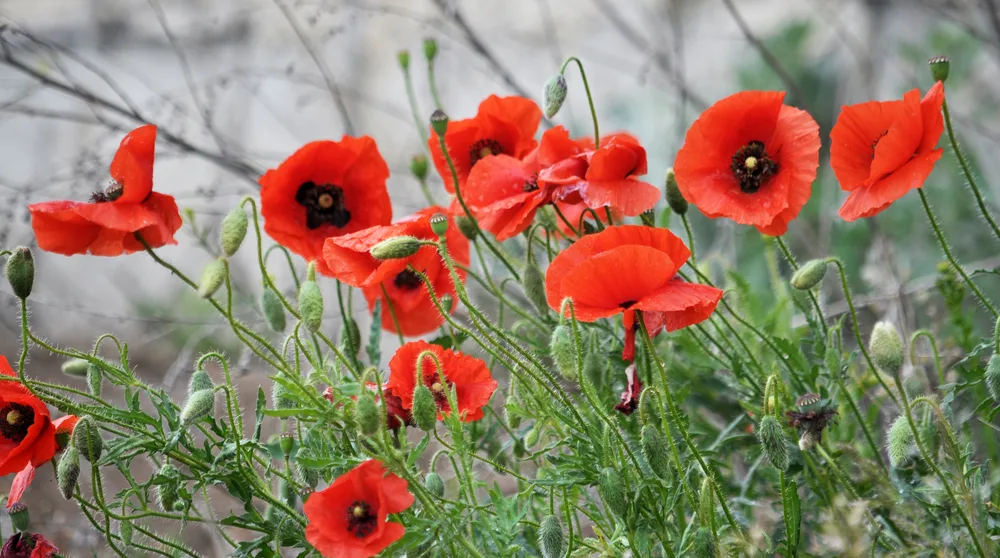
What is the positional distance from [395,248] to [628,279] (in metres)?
0.18

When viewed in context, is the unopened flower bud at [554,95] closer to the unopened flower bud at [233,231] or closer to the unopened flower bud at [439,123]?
the unopened flower bud at [439,123]

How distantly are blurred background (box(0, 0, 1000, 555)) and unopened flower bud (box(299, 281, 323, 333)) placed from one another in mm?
1007

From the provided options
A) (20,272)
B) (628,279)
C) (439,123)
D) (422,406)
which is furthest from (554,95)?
(20,272)

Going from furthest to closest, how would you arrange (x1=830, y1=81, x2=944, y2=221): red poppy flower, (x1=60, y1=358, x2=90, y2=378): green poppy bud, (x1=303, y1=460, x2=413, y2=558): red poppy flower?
(x1=60, y1=358, x2=90, y2=378): green poppy bud < (x1=830, y1=81, x2=944, y2=221): red poppy flower < (x1=303, y1=460, x2=413, y2=558): red poppy flower

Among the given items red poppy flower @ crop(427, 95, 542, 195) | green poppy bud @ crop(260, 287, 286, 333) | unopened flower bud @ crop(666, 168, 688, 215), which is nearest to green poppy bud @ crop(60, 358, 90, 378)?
green poppy bud @ crop(260, 287, 286, 333)

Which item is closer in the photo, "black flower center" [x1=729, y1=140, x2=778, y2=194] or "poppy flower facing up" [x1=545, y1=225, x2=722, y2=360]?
"poppy flower facing up" [x1=545, y1=225, x2=722, y2=360]

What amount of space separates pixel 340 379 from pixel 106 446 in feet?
0.65

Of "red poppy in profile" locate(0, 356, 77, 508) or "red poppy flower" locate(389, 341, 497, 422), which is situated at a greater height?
"red poppy flower" locate(389, 341, 497, 422)

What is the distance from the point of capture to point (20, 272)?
2.71ft

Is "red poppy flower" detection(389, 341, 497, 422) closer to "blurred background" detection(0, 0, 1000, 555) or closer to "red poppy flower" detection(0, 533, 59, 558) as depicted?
"red poppy flower" detection(0, 533, 59, 558)

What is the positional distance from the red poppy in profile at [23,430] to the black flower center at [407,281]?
367 millimetres

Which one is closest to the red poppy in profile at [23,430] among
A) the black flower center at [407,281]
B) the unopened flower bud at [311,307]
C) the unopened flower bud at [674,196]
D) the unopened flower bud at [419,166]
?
the unopened flower bud at [311,307]

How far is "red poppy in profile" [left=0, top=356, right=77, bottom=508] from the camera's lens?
2.83 feet

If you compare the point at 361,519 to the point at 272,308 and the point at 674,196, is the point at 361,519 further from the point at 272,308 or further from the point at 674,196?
the point at 674,196
